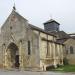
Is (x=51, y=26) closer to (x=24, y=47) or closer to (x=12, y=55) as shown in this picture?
(x=12, y=55)

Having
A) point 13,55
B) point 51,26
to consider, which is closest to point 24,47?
point 13,55

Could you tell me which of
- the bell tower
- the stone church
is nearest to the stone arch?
the stone church

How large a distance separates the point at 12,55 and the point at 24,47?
5238 millimetres

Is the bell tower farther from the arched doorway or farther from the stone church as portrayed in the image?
the arched doorway

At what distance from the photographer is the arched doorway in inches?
1569

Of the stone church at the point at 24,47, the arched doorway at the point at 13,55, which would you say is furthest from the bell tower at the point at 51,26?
the arched doorway at the point at 13,55

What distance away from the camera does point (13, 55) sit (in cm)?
4103

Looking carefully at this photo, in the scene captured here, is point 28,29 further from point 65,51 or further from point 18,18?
point 65,51

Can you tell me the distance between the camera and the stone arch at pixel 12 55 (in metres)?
39.8

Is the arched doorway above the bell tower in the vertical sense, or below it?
below

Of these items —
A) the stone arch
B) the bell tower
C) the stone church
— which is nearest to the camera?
the stone church

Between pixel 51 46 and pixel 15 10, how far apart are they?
33.1 feet

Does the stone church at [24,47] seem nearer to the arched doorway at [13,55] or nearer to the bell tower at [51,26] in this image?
the arched doorway at [13,55]

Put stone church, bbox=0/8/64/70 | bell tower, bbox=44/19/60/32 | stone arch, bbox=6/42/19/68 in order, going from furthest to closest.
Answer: bell tower, bbox=44/19/60/32
stone arch, bbox=6/42/19/68
stone church, bbox=0/8/64/70
